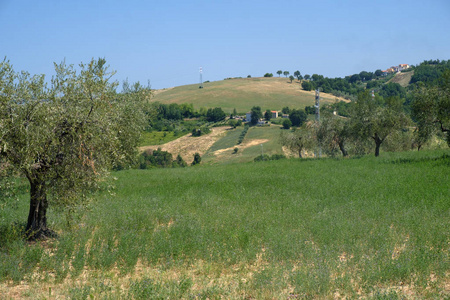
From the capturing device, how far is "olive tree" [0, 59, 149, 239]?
11.0 metres

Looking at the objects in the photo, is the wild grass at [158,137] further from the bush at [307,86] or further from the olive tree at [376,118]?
the bush at [307,86]

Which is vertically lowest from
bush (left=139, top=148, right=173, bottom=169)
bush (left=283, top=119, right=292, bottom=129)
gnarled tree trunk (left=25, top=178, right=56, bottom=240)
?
bush (left=139, top=148, right=173, bottom=169)

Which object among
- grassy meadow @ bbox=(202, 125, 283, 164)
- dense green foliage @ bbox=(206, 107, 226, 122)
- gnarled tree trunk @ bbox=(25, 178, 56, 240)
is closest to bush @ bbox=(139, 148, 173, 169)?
grassy meadow @ bbox=(202, 125, 283, 164)

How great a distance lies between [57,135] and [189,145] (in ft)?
289

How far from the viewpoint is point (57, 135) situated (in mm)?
11688

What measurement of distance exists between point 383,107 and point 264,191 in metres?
22.7

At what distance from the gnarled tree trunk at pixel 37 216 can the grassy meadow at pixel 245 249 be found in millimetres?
478

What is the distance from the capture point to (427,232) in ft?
39.6

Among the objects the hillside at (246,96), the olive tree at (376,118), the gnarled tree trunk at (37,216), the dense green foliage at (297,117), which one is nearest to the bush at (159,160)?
the olive tree at (376,118)

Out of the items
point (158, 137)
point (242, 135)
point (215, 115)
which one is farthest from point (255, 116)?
point (158, 137)

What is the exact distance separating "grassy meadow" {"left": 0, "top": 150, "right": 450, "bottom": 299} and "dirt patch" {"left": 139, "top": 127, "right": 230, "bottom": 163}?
73005 mm

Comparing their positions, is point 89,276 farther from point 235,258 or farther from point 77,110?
point 77,110

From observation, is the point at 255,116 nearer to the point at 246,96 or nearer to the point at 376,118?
the point at 246,96

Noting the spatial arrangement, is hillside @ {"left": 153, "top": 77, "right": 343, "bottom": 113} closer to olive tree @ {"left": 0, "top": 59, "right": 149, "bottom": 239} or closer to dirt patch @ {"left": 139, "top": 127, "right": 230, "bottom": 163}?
dirt patch @ {"left": 139, "top": 127, "right": 230, "bottom": 163}
